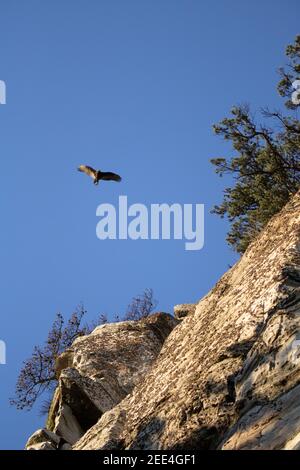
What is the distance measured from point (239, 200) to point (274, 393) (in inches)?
1169

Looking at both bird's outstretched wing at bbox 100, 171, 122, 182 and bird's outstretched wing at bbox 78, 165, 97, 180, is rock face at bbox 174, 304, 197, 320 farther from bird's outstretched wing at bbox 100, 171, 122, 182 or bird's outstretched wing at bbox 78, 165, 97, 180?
bird's outstretched wing at bbox 78, 165, 97, 180

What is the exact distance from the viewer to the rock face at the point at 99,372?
25297mm

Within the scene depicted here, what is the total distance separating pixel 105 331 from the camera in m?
31.5

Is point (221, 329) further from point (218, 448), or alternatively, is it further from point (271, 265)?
point (218, 448)

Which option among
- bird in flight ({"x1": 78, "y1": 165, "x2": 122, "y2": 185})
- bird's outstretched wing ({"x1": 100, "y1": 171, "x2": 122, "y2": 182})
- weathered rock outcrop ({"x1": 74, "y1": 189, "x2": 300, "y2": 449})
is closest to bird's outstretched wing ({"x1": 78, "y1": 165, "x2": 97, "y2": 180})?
bird in flight ({"x1": 78, "y1": 165, "x2": 122, "y2": 185})

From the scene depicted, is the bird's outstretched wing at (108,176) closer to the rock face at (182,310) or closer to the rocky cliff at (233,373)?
the rock face at (182,310)

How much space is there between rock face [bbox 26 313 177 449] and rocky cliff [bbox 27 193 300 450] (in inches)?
65.8

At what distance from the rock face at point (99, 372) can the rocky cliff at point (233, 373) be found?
65.8 inches

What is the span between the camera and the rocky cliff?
42.9 ft

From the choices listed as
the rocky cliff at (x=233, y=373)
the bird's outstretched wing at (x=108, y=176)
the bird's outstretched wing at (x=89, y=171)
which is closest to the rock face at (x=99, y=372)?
the rocky cliff at (x=233, y=373)

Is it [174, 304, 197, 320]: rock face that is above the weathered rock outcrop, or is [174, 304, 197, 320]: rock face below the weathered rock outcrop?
above

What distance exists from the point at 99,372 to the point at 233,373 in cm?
1337

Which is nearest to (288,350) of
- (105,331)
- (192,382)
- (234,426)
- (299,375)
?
(299,375)

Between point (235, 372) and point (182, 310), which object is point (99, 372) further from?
point (235, 372)
